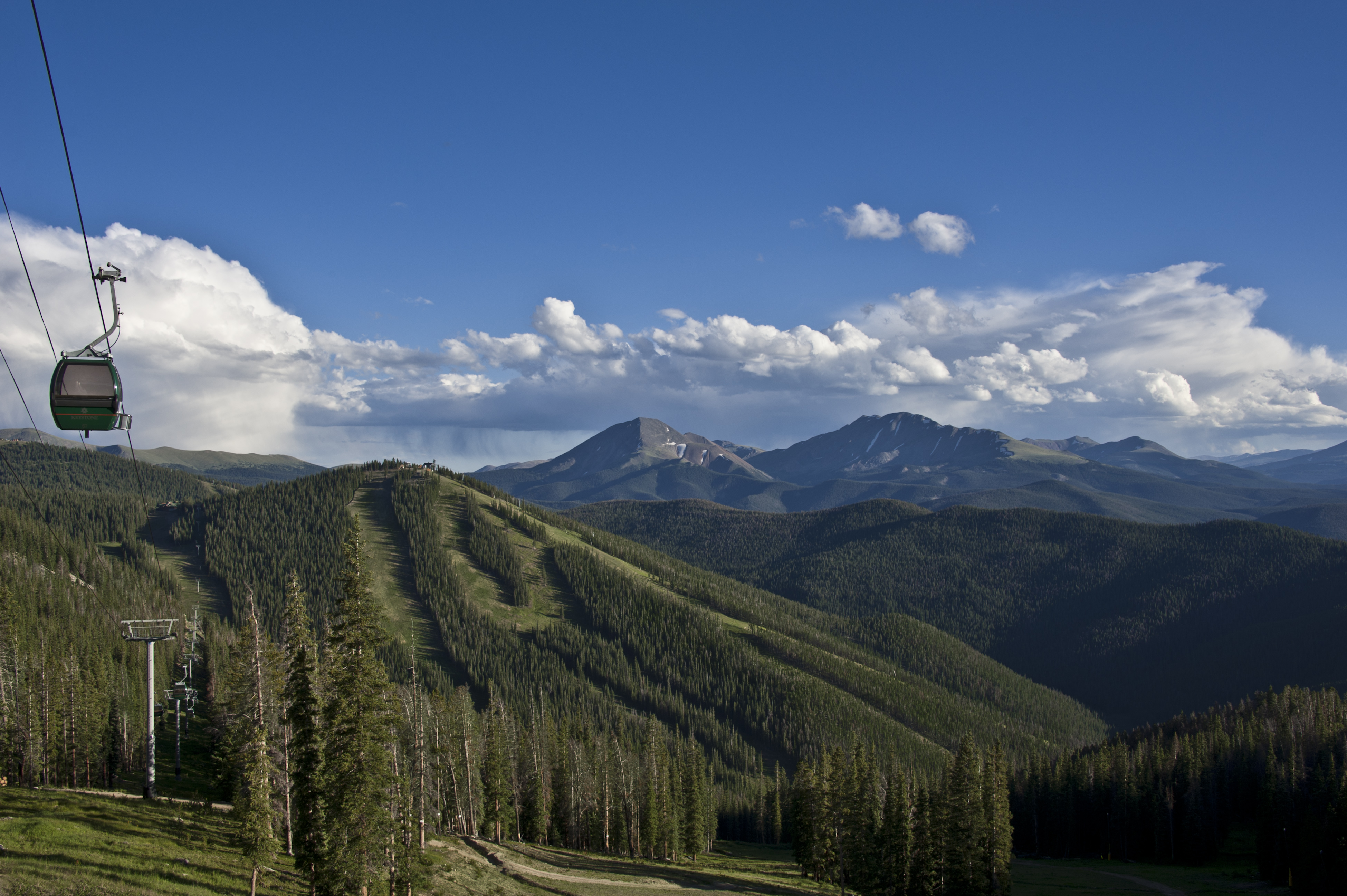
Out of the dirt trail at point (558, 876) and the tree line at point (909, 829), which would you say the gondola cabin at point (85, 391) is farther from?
the tree line at point (909, 829)

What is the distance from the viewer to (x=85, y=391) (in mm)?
20312

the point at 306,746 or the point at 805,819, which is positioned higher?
the point at 306,746

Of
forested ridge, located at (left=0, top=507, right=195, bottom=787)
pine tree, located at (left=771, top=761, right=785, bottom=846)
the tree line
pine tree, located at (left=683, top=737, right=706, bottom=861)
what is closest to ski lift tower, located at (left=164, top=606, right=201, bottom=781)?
forested ridge, located at (left=0, top=507, right=195, bottom=787)

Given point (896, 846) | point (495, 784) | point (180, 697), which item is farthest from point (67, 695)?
point (896, 846)

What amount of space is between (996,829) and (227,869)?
54.4m

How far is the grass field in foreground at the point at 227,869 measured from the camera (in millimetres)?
31500

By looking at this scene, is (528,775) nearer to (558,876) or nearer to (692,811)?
(692,811)

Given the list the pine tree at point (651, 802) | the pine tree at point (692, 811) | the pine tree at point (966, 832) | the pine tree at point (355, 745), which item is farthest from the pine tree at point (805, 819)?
the pine tree at point (355, 745)

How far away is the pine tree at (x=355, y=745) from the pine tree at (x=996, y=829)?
47.7 meters

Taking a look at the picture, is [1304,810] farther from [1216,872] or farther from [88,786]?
[88,786]

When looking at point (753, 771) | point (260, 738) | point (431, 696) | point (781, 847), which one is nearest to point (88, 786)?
point (431, 696)

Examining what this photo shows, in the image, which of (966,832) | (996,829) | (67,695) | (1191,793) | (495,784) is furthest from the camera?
(1191,793)

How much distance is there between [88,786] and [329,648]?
59.6m

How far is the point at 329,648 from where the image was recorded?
34219mm
